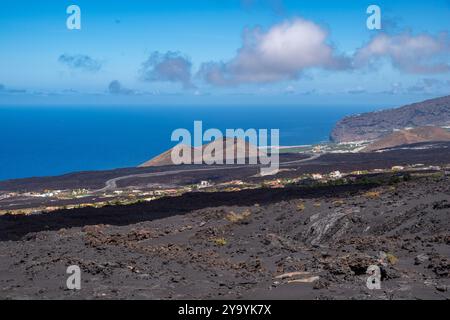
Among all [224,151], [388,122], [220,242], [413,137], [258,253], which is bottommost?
[224,151]

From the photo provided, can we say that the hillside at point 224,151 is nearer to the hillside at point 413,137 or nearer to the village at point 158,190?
the village at point 158,190

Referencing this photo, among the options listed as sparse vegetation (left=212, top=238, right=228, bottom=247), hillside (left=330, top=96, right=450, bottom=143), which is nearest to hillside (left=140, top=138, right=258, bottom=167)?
sparse vegetation (left=212, top=238, right=228, bottom=247)

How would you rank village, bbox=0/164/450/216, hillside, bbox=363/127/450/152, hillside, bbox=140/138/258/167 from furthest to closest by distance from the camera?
1. hillside, bbox=363/127/450/152
2. hillside, bbox=140/138/258/167
3. village, bbox=0/164/450/216

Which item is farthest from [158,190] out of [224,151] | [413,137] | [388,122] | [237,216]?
[388,122]

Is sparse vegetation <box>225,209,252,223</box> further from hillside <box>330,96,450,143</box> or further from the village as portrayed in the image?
hillside <box>330,96,450,143</box>

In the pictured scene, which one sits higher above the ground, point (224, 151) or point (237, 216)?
point (237, 216)

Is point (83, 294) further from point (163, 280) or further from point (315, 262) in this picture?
point (315, 262)

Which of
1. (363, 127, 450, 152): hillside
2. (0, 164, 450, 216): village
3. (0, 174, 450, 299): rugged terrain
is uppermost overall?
(363, 127, 450, 152): hillside

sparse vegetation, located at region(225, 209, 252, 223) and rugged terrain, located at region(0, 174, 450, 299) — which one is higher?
rugged terrain, located at region(0, 174, 450, 299)

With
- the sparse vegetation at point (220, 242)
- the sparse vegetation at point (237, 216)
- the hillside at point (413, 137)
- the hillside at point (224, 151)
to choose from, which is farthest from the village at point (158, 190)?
the hillside at point (413, 137)

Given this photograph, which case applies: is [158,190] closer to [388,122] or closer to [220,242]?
[220,242]
